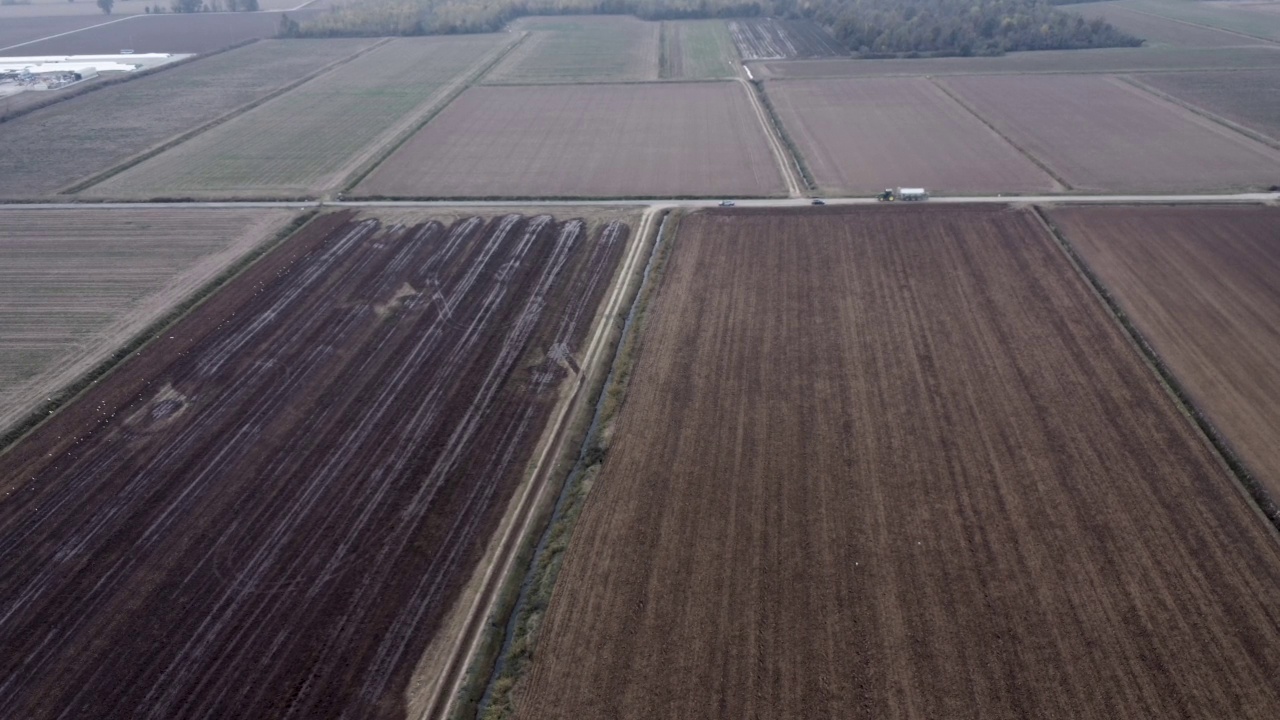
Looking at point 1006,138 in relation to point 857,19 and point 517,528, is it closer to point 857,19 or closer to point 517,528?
point 857,19

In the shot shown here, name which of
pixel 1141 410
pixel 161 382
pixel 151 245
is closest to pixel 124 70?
pixel 151 245

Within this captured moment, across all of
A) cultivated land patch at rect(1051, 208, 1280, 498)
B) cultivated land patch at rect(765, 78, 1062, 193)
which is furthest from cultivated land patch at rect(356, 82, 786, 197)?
cultivated land patch at rect(1051, 208, 1280, 498)

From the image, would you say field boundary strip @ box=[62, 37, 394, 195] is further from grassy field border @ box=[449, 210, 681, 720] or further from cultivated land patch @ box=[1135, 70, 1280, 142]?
cultivated land patch @ box=[1135, 70, 1280, 142]

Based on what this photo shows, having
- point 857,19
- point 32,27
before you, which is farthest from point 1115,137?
point 32,27

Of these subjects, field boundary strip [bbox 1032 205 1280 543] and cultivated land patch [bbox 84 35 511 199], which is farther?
cultivated land patch [bbox 84 35 511 199]

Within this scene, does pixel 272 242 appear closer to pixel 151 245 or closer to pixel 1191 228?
pixel 151 245

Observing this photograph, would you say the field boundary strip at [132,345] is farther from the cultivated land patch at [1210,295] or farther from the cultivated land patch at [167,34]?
the cultivated land patch at [167,34]
